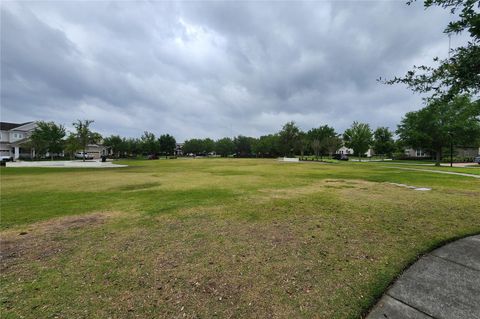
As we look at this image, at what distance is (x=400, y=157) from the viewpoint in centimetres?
5766

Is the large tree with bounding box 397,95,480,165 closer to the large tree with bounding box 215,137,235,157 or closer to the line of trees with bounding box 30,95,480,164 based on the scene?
the line of trees with bounding box 30,95,480,164

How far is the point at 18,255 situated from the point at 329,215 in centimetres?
717

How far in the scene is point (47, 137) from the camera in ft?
165

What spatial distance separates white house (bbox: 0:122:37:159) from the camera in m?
52.0

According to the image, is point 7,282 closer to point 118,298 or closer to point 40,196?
point 118,298

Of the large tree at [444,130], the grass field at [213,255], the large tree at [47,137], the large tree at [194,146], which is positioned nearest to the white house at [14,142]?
the large tree at [47,137]

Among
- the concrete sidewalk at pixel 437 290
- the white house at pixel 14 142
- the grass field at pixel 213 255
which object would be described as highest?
the white house at pixel 14 142

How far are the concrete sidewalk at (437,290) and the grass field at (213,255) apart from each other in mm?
177

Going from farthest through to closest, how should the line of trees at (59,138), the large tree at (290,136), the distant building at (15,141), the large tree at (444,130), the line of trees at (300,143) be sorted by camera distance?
the large tree at (290,136), the line of trees at (300,143), the distant building at (15,141), the line of trees at (59,138), the large tree at (444,130)

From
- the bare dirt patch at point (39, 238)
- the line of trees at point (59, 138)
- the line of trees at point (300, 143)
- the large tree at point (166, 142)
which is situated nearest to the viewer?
the bare dirt patch at point (39, 238)

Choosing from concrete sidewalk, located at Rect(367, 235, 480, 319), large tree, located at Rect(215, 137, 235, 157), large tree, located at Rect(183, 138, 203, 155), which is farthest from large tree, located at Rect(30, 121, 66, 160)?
concrete sidewalk, located at Rect(367, 235, 480, 319)

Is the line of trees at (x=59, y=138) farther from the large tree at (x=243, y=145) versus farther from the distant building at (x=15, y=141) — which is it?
the large tree at (x=243, y=145)

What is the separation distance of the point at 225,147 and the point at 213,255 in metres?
100

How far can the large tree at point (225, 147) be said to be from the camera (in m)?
104
